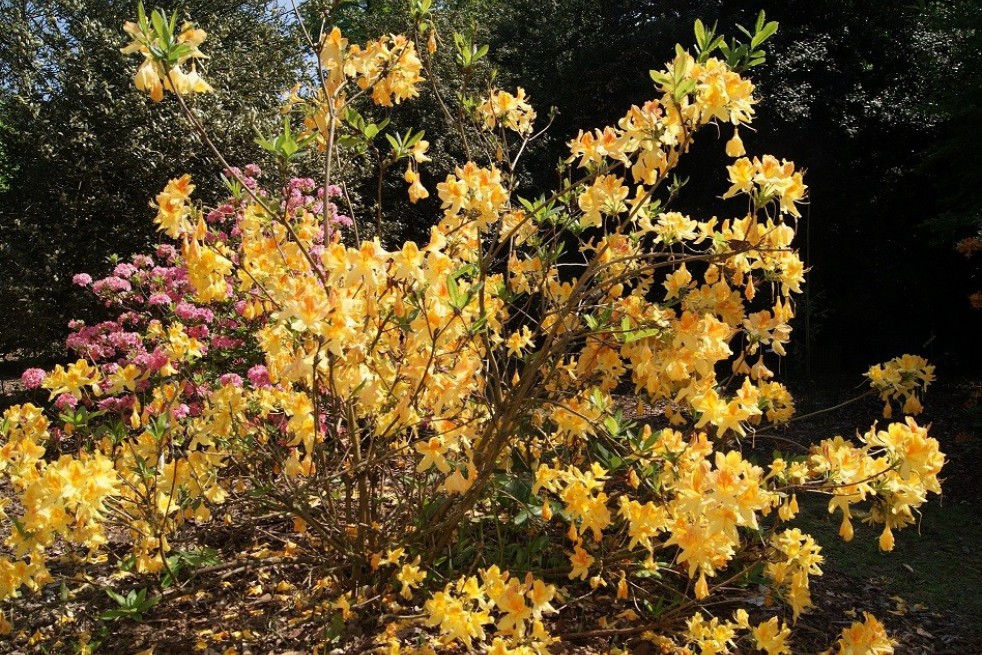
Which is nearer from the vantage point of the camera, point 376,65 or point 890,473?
point 890,473

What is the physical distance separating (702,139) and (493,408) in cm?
600

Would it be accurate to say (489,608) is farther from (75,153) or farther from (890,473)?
(75,153)

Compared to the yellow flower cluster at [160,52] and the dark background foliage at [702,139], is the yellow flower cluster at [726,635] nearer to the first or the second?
the yellow flower cluster at [160,52]

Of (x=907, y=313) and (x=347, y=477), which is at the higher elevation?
(x=907, y=313)

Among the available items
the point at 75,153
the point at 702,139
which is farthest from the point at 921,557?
the point at 75,153

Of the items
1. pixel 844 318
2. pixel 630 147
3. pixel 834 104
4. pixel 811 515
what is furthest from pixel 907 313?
pixel 630 147

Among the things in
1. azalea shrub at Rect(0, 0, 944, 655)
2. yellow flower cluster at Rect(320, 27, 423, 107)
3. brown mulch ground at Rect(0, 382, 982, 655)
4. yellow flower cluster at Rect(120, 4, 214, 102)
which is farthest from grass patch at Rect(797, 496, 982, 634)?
yellow flower cluster at Rect(120, 4, 214, 102)

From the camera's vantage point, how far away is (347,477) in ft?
7.54

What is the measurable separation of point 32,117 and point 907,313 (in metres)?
7.88

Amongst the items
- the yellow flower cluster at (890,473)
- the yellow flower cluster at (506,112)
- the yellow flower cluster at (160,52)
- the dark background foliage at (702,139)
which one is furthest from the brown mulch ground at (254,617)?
the dark background foliage at (702,139)

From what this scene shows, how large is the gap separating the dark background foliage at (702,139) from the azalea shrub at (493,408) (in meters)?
3.85

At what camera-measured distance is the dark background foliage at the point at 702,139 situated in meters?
6.00

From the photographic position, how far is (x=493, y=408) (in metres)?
2.28

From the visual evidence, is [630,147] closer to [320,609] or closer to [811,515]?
[320,609]
